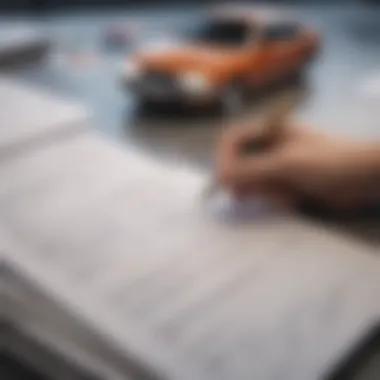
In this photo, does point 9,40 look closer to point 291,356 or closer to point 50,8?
point 50,8

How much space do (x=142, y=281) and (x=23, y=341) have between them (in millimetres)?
112

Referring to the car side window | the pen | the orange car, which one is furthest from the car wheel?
the pen

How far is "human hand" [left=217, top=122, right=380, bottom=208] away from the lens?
0.73 m

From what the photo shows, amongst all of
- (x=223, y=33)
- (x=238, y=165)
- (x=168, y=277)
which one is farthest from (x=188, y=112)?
(x=168, y=277)

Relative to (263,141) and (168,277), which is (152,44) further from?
(168,277)

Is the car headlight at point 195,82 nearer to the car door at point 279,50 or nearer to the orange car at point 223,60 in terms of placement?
the orange car at point 223,60

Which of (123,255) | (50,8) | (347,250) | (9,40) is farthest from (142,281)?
(50,8)

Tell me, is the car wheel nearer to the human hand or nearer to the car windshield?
the car windshield

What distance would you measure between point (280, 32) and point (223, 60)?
0.48ft

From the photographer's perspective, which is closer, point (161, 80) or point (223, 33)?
point (161, 80)

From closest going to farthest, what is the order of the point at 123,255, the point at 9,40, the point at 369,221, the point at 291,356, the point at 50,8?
the point at 291,356 → the point at 123,255 → the point at 369,221 → the point at 9,40 → the point at 50,8

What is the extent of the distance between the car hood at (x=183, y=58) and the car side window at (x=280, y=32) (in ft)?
0.24

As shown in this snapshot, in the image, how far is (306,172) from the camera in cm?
74

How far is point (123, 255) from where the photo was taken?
2.11 feet
